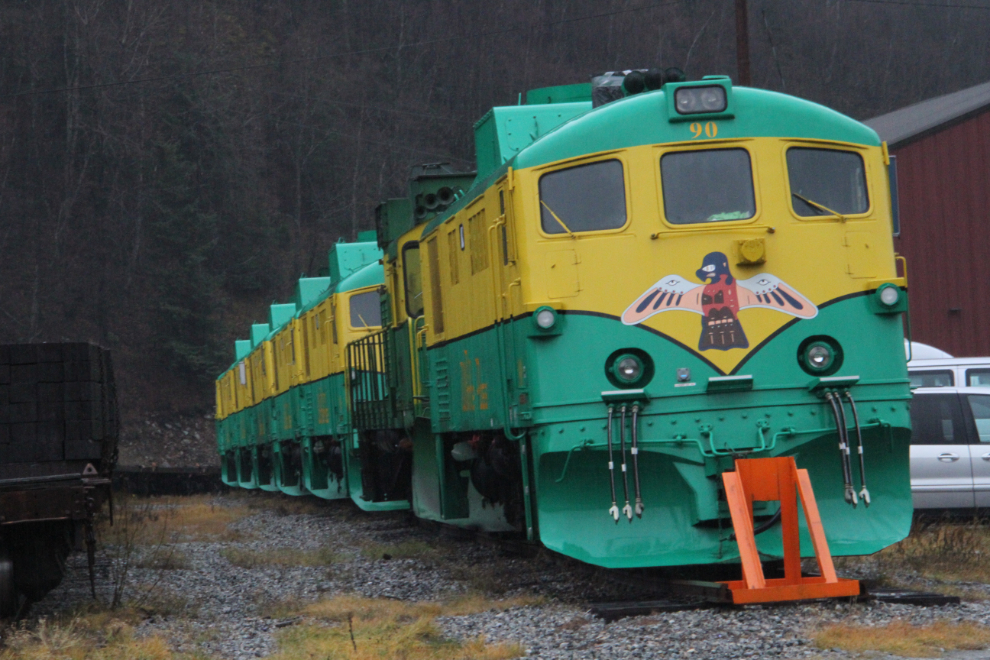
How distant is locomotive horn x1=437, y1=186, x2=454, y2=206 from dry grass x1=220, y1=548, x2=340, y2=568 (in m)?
3.78

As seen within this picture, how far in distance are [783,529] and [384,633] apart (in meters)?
2.40

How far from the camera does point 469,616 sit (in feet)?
26.8

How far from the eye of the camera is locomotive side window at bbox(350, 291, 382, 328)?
1808 centimetres

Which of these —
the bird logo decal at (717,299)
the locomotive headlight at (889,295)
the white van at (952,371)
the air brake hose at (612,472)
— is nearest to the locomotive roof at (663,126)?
the bird logo decal at (717,299)

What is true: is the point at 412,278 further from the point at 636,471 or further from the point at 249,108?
Result: the point at 249,108

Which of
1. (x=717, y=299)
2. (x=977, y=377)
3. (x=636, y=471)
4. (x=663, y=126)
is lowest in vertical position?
(x=636, y=471)

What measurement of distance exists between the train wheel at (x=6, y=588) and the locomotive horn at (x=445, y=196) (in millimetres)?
5714

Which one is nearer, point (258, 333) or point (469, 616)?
point (469, 616)

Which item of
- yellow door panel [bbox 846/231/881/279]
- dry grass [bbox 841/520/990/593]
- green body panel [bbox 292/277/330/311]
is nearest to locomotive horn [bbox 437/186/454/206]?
dry grass [bbox 841/520/990/593]

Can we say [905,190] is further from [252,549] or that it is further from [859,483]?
[859,483]

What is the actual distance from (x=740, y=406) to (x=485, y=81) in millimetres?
60403

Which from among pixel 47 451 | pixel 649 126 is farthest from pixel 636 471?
pixel 47 451

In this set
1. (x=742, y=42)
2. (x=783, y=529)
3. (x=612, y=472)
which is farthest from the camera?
(x=742, y=42)

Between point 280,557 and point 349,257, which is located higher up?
point 349,257
